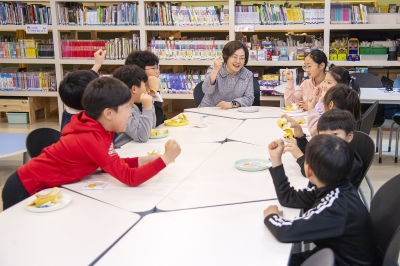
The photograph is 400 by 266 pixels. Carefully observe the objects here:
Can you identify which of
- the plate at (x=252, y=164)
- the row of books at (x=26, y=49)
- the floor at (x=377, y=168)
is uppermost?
the row of books at (x=26, y=49)

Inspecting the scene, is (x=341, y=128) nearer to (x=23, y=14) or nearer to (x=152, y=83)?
(x=152, y=83)

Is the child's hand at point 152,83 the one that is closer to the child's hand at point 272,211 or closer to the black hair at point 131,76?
the black hair at point 131,76

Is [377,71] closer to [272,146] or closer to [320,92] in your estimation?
[320,92]

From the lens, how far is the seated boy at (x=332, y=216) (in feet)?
5.26

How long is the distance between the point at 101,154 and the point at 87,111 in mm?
222

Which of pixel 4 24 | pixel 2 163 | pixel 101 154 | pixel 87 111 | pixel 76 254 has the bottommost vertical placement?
pixel 2 163

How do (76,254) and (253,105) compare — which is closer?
(76,254)

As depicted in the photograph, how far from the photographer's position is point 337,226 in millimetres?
1621

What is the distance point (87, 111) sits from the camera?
217 centimetres

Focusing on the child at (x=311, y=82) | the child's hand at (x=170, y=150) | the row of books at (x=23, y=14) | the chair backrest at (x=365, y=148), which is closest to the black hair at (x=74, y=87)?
the child's hand at (x=170, y=150)

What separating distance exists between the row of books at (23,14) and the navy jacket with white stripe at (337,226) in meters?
5.77

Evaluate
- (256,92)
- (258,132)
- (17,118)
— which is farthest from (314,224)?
(17,118)

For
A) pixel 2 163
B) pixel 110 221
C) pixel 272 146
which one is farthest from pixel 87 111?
pixel 2 163

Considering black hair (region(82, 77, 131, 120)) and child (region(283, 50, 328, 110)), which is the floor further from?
black hair (region(82, 77, 131, 120))
